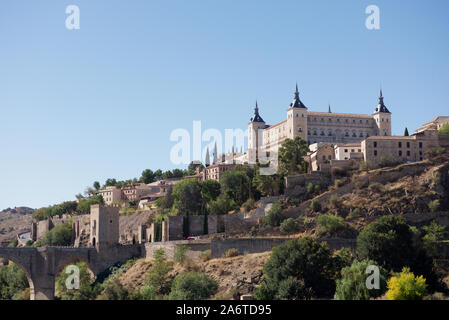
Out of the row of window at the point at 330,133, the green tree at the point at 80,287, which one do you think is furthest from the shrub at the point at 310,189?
the row of window at the point at 330,133

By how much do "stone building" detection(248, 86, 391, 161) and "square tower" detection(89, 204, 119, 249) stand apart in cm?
3554

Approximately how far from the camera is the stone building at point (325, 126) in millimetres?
108669

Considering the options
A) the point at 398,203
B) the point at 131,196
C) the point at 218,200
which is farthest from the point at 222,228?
the point at 131,196

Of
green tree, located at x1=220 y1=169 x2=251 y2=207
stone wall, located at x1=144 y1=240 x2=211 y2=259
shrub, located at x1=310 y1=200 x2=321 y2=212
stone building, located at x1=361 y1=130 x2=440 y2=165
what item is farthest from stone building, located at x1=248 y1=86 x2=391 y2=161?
stone wall, located at x1=144 y1=240 x2=211 y2=259

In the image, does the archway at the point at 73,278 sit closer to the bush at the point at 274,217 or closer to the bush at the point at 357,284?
the bush at the point at 274,217

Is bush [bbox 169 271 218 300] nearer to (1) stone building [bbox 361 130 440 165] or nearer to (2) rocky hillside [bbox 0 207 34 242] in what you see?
(1) stone building [bbox 361 130 440 165]

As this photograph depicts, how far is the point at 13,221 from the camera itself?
6526 inches

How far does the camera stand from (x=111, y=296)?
56.7 meters

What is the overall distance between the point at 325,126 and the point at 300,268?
55468 millimetres

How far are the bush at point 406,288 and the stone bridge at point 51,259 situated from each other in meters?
30.1

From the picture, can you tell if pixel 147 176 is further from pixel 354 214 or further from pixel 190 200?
pixel 354 214

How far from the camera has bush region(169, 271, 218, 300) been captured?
186 feet

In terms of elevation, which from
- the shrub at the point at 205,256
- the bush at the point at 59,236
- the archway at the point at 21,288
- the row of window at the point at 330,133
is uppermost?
the row of window at the point at 330,133

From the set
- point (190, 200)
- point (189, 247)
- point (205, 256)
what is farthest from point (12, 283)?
point (190, 200)
